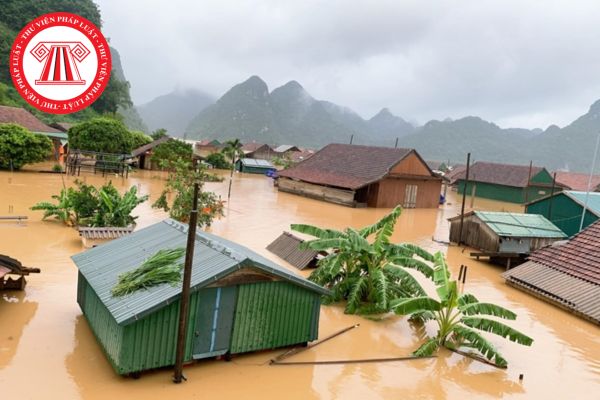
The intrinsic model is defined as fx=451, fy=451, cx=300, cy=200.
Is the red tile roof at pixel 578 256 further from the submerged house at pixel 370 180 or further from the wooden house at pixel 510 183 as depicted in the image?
the wooden house at pixel 510 183

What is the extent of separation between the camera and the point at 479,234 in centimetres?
2009

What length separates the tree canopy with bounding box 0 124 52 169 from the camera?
32438mm

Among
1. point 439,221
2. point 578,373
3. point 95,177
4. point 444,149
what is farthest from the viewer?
point 444,149

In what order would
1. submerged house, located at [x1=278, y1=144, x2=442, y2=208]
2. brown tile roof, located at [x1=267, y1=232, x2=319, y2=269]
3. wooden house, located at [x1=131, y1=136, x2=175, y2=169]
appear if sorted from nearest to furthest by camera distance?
brown tile roof, located at [x1=267, y1=232, x2=319, y2=269]
submerged house, located at [x1=278, y1=144, x2=442, y2=208]
wooden house, located at [x1=131, y1=136, x2=175, y2=169]

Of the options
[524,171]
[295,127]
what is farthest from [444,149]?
[524,171]

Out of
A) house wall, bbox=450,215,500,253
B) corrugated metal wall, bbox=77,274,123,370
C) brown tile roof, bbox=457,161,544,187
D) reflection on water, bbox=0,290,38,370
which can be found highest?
brown tile roof, bbox=457,161,544,187

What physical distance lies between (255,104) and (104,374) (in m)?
176

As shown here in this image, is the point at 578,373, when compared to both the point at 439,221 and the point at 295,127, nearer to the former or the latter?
the point at 439,221

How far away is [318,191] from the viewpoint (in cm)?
3584

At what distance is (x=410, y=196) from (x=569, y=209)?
43.6 feet

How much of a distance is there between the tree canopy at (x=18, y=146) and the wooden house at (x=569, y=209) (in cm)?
3430

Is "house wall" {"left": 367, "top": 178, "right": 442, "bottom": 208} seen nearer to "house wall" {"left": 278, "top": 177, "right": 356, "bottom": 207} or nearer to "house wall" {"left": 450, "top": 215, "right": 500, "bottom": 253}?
"house wall" {"left": 278, "top": 177, "right": 356, "bottom": 207}

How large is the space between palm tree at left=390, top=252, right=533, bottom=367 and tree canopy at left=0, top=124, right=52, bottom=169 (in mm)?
32339

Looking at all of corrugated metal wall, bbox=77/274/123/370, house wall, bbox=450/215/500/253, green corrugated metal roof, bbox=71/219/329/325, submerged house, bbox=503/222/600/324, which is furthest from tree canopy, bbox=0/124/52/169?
submerged house, bbox=503/222/600/324
